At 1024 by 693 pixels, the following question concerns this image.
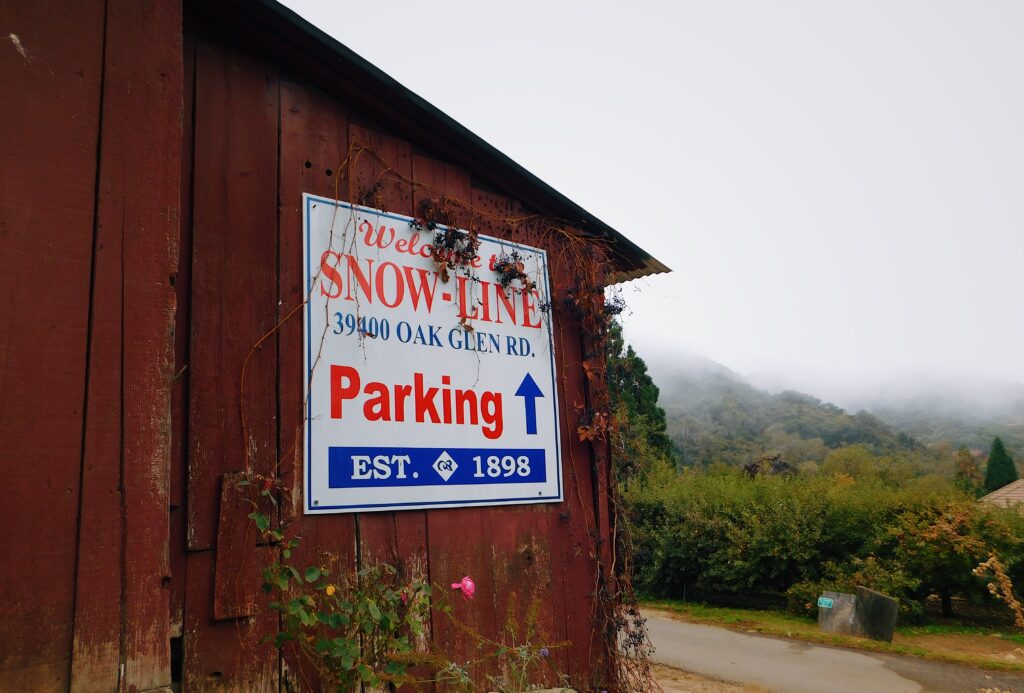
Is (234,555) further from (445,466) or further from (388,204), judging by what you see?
(388,204)

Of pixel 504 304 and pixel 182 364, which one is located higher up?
pixel 504 304

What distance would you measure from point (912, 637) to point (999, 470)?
2442cm

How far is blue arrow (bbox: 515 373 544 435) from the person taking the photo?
4.16 metres

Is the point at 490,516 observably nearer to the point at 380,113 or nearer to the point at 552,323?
the point at 552,323

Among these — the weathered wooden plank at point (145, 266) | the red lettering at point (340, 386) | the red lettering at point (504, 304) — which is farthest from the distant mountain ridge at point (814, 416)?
the weathered wooden plank at point (145, 266)

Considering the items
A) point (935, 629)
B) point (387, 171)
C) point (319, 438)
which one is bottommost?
point (935, 629)

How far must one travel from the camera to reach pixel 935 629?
34.1 ft

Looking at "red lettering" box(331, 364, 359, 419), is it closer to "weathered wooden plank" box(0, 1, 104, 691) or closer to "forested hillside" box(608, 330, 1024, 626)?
"weathered wooden plank" box(0, 1, 104, 691)

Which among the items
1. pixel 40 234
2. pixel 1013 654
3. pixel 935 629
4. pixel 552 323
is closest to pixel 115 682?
pixel 40 234

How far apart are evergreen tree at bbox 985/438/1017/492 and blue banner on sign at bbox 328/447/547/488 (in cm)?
3202

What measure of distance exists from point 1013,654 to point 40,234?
11305 millimetres

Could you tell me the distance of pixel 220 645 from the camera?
112 inches

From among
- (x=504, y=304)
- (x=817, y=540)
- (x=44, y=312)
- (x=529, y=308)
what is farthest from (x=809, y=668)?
(x=44, y=312)

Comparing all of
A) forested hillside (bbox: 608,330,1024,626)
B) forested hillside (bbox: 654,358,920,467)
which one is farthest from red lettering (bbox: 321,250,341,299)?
forested hillside (bbox: 654,358,920,467)
